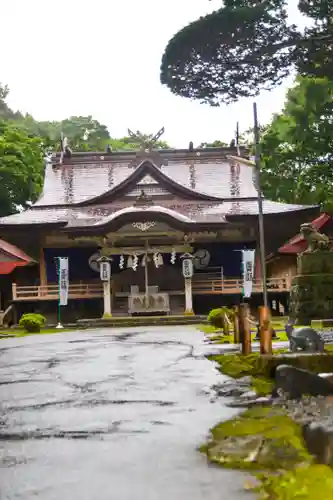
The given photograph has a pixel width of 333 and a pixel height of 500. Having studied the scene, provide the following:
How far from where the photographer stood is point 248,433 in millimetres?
4254

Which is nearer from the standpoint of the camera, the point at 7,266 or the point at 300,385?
the point at 300,385

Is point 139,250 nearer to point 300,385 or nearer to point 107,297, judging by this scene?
point 107,297

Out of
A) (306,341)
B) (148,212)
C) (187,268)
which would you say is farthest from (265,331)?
(148,212)

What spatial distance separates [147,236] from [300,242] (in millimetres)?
7718

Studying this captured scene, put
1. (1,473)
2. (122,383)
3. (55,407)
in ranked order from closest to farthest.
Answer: (1,473) → (55,407) → (122,383)

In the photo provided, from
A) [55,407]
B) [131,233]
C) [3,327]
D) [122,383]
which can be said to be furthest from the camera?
[131,233]

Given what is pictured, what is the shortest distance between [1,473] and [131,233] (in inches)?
1011

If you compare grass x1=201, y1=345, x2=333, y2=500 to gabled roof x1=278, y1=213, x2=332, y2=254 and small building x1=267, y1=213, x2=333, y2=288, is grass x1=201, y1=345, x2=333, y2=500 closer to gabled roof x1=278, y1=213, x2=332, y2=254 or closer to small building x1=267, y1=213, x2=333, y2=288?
small building x1=267, y1=213, x2=333, y2=288

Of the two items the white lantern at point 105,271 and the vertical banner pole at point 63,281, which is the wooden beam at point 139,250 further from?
the vertical banner pole at point 63,281

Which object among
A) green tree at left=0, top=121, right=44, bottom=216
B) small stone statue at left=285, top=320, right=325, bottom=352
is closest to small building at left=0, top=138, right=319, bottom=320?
green tree at left=0, top=121, right=44, bottom=216

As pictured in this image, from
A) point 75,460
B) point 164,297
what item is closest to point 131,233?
point 164,297

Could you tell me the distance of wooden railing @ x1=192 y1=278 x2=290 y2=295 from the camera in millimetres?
27688

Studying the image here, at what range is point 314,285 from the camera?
49.1ft

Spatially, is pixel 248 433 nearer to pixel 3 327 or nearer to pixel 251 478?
pixel 251 478
